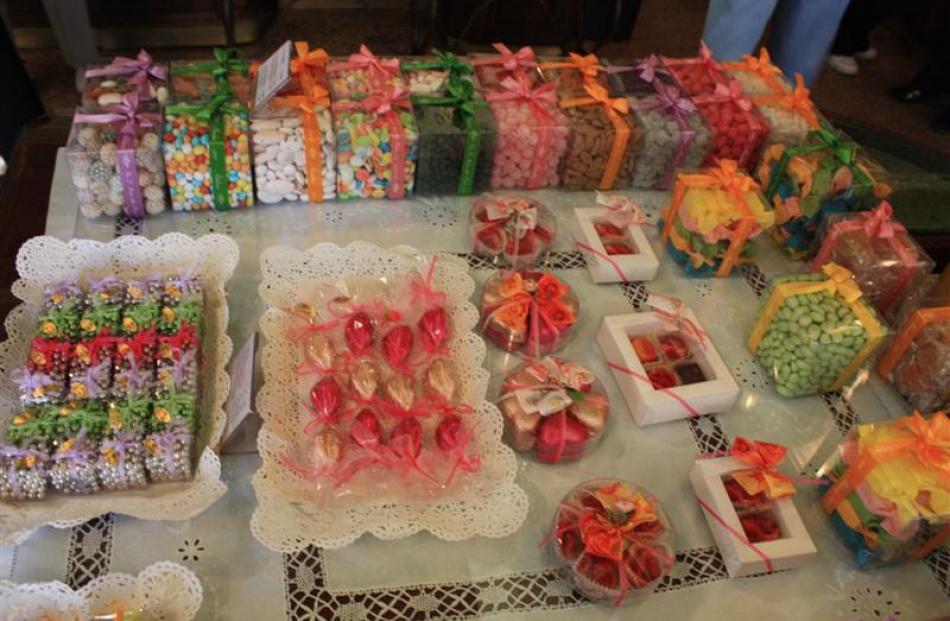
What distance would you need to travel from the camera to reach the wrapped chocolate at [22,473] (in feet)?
3.75

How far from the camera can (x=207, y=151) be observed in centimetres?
158

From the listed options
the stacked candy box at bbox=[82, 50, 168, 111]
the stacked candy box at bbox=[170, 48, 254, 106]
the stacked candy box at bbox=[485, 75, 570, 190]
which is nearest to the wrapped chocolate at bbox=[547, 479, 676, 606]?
the stacked candy box at bbox=[485, 75, 570, 190]

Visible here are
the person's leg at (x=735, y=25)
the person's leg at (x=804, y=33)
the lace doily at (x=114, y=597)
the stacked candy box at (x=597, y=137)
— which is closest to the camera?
the lace doily at (x=114, y=597)

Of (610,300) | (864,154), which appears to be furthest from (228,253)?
(864,154)

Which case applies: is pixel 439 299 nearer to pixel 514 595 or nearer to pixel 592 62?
pixel 514 595

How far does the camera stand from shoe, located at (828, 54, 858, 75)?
3.81m

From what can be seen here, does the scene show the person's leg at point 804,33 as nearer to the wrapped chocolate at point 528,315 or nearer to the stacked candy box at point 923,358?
the stacked candy box at point 923,358

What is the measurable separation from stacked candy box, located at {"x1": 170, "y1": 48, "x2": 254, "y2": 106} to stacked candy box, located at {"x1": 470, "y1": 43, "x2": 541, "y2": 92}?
512mm

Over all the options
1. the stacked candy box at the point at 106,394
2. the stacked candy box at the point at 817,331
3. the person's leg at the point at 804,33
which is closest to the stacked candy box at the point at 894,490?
the stacked candy box at the point at 817,331

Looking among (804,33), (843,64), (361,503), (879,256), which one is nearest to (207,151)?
(361,503)

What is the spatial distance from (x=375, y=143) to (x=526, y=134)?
0.32m

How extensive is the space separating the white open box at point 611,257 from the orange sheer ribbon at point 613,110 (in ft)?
0.47

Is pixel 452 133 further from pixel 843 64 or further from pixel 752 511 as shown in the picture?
pixel 843 64

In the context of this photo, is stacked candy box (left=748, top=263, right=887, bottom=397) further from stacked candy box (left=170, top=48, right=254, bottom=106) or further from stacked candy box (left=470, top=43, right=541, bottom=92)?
stacked candy box (left=170, top=48, right=254, bottom=106)
